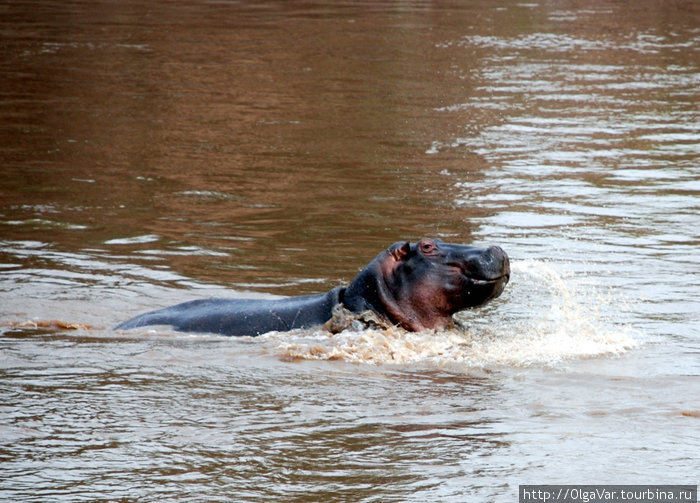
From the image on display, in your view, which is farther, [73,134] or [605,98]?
[605,98]

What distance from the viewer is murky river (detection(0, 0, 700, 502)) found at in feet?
17.7

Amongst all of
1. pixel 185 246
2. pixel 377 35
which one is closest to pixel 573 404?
pixel 185 246

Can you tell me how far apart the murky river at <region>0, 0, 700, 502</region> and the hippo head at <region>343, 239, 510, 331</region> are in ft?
0.67

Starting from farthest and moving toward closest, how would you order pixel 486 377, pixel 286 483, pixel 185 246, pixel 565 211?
pixel 565 211, pixel 185 246, pixel 486 377, pixel 286 483

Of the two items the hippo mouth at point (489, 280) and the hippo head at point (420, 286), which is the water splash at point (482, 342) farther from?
the hippo mouth at point (489, 280)

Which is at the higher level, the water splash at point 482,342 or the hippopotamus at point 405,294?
the hippopotamus at point 405,294

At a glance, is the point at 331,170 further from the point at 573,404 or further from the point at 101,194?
the point at 573,404

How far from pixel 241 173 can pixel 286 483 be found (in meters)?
9.22

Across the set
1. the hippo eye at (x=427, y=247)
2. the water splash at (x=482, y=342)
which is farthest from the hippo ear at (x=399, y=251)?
the water splash at (x=482, y=342)

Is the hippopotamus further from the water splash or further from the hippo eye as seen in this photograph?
the water splash

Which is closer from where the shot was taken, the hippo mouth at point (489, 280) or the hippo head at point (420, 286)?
the hippo mouth at point (489, 280)

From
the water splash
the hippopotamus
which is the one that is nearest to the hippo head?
the hippopotamus

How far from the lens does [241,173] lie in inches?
553

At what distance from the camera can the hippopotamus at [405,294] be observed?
735 cm
